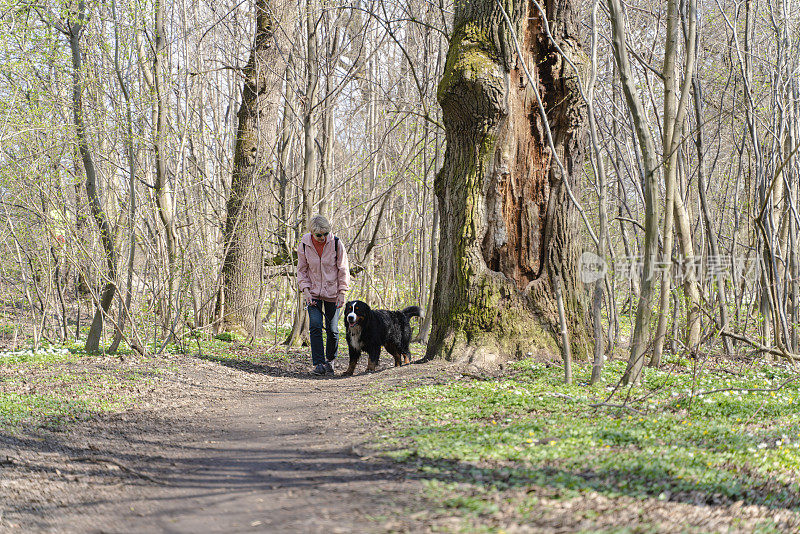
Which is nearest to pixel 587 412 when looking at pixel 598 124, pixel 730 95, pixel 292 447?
pixel 292 447

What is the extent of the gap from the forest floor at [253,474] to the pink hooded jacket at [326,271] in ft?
6.47

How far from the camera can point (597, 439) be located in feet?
14.2

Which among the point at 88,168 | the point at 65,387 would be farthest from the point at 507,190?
the point at 88,168

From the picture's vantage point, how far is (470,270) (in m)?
7.87

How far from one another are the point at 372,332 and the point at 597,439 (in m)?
4.86

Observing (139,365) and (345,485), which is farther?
(139,365)

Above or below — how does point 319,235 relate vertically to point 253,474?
above

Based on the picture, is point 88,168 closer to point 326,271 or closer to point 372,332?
point 326,271

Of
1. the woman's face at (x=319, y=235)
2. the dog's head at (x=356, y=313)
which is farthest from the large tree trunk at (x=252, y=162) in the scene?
the dog's head at (x=356, y=313)

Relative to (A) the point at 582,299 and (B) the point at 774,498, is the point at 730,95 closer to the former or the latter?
(A) the point at 582,299

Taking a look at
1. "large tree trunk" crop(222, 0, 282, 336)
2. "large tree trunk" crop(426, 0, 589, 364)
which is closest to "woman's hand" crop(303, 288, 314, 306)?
"large tree trunk" crop(426, 0, 589, 364)

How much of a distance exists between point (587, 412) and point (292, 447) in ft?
7.86

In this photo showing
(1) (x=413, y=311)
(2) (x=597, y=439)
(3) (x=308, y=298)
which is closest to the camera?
(2) (x=597, y=439)

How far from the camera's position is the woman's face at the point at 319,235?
868cm
